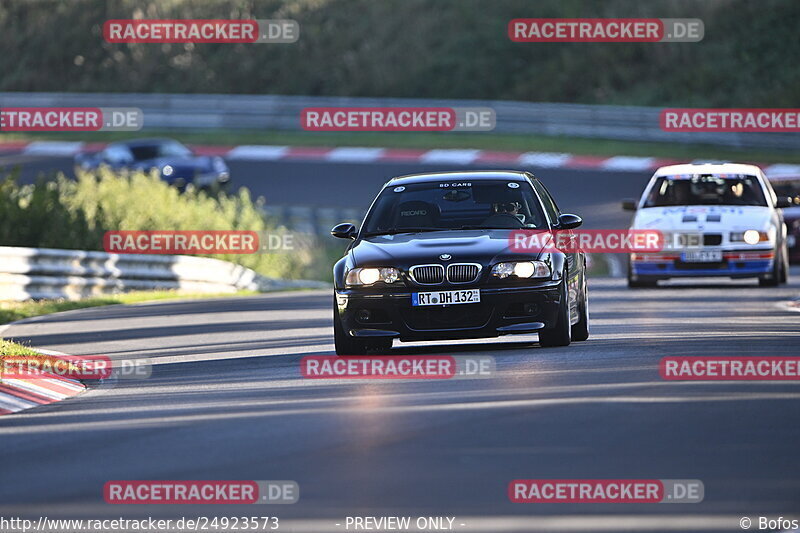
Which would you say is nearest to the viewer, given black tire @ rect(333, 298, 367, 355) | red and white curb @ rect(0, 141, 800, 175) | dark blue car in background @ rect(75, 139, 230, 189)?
black tire @ rect(333, 298, 367, 355)

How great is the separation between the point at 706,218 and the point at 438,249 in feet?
29.5

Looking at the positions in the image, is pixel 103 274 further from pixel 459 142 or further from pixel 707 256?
pixel 459 142

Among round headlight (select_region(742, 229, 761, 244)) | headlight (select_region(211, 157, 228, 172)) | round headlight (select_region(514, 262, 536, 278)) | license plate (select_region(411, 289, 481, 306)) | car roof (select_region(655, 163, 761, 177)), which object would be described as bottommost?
license plate (select_region(411, 289, 481, 306))

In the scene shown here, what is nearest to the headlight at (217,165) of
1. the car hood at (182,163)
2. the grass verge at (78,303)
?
the car hood at (182,163)

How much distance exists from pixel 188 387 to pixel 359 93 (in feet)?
135

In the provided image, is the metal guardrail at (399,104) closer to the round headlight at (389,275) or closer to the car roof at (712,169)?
the car roof at (712,169)

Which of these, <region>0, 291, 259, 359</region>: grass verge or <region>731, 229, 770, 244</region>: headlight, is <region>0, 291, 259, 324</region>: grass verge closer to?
<region>0, 291, 259, 359</region>: grass verge

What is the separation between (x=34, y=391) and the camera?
12859 millimetres

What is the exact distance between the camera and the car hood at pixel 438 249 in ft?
44.9

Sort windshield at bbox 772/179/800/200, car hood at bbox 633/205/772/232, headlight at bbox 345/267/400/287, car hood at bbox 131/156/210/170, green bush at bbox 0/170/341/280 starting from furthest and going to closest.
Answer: car hood at bbox 131/156/210/170 < green bush at bbox 0/170/341/280 < windshield at bbox 772/179/800/200 < car hood at bbox 633/205/772/232 < headlight at bbox 345/267/400/287

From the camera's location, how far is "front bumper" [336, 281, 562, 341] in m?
13.6

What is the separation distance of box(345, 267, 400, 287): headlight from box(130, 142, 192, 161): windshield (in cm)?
2771

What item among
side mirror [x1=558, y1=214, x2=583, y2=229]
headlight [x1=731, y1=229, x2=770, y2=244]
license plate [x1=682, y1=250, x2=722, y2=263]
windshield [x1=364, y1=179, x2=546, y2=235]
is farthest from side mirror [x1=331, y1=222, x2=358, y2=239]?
headlight [x1=731, y1=229, x2=770, y2=244]

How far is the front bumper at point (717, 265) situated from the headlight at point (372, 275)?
8.94 m
